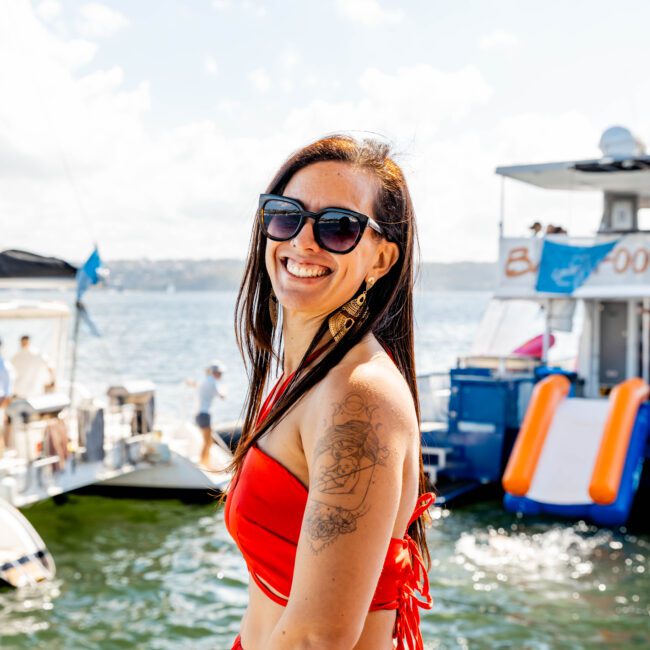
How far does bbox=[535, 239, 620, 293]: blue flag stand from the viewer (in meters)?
14.1

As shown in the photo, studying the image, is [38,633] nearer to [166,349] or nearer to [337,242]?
[337,242]

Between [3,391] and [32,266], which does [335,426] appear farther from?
[3,391]

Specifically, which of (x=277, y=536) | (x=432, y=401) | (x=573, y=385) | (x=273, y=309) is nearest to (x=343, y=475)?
(x=277, y=536)

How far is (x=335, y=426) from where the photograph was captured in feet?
4.52

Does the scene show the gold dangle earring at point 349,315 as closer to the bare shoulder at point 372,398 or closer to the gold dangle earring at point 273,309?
the bare shoulder at point 372,398

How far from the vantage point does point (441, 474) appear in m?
14.1

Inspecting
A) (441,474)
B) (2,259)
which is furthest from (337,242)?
(441,474)

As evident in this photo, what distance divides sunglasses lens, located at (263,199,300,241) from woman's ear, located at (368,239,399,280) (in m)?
0.16

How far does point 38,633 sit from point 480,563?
477 centimetres

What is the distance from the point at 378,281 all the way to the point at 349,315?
0.11 m

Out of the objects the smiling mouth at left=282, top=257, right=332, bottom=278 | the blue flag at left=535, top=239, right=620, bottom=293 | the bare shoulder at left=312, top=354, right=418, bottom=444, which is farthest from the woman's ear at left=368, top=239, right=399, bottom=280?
the blue flag at left=535, top=239, right=620, bottom=293

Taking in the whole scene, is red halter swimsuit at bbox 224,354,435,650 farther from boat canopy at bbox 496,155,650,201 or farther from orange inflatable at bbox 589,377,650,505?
boat canopy at bbox 496,155,650,201

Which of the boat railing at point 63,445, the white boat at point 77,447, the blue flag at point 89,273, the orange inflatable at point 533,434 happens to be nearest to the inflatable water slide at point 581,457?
the orange inflatable at point 533,434

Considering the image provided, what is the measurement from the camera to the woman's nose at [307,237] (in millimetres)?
1635
